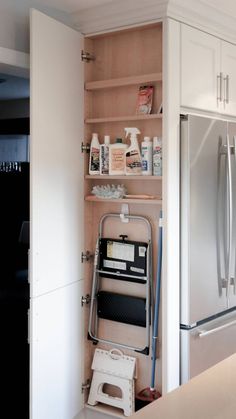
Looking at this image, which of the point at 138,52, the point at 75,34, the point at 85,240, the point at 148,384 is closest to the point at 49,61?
the point at 75,34

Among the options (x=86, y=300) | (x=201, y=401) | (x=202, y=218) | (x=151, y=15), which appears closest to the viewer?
(x=201, y=401)

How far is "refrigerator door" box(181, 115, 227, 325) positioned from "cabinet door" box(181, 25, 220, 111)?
0.15 m

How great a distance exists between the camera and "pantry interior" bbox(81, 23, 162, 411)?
2682 mm

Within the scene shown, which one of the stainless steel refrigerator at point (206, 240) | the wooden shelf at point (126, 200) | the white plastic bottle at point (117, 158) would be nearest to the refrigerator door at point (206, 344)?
the stainless steel refrigerator at point (206, 240)

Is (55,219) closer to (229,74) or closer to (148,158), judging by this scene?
(148,158)

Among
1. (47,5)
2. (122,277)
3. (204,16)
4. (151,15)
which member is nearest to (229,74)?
(204,16)

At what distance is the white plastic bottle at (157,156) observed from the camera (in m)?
2.60

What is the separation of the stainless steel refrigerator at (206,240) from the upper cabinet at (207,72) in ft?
0.50

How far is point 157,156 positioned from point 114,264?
677 millimetres

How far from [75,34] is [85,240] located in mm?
1157

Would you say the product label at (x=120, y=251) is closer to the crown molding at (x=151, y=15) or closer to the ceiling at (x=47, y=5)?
the crown molding at (x=151, y=15)

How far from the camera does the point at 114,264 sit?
2.85 meters

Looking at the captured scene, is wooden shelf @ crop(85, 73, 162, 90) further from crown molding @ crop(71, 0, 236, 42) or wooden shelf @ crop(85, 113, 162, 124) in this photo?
crown molding @ crop(71, 0, 236, 42)

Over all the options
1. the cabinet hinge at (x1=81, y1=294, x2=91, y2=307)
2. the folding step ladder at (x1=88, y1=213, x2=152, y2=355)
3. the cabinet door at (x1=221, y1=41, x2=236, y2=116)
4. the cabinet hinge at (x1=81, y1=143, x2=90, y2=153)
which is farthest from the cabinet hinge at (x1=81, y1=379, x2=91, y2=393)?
the cabinet door at (x1=221, y1=41, x2=236, y2=116)
